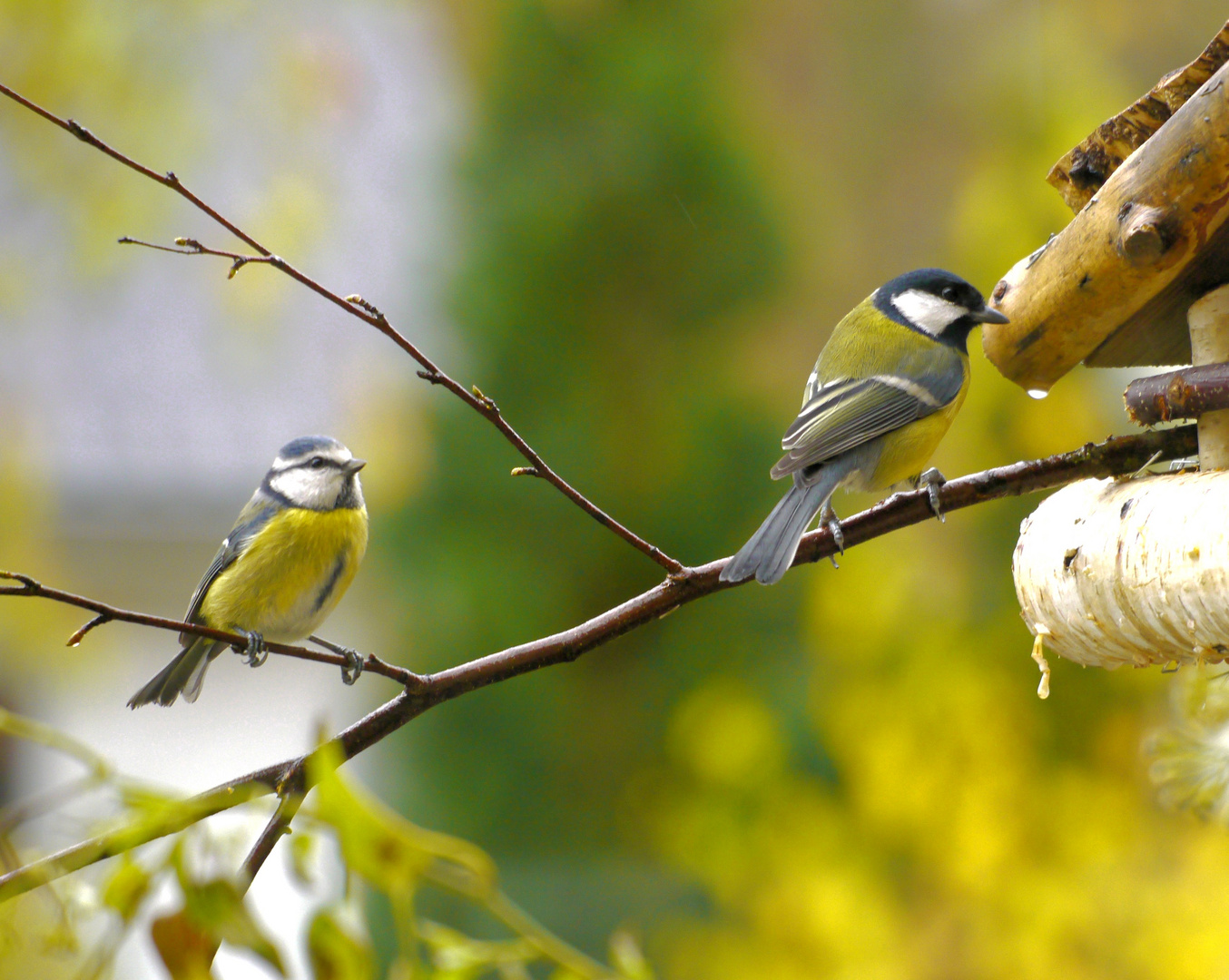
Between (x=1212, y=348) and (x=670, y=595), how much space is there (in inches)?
15.8

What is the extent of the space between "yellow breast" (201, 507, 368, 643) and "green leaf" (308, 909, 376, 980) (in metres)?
0.90

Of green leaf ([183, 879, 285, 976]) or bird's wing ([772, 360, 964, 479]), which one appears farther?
bird's wing ([772, 360, 964, 479])

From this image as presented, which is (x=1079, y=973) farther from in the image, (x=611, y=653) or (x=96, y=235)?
(x=96, y=235)

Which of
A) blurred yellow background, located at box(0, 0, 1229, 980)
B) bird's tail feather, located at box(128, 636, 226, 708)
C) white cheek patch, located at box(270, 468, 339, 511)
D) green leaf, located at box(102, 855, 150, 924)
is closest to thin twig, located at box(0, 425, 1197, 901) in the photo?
green leaf, located at box(102, 855, 150, 924)

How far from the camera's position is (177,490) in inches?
155

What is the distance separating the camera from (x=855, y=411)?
1.29 metres

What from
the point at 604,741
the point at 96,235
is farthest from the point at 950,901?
the point at 96,235

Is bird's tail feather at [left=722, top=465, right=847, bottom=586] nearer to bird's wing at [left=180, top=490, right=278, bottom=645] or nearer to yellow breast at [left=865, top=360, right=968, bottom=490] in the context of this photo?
yellow breast at [left=865, top=360, right=968, bottom=490]

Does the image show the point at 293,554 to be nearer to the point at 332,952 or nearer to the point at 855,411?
the point at 855,411

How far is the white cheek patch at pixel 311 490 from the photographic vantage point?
4.16 feet

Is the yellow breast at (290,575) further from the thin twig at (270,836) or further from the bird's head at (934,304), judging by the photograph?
the bird's head at (934,304)

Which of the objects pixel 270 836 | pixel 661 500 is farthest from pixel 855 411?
pixel 661 500

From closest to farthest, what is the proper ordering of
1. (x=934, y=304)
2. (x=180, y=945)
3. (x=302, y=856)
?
(x=180, y=945) < (x=302, y=856) < (x=934, y=304)

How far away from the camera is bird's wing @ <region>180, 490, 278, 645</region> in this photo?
49.4 inches
